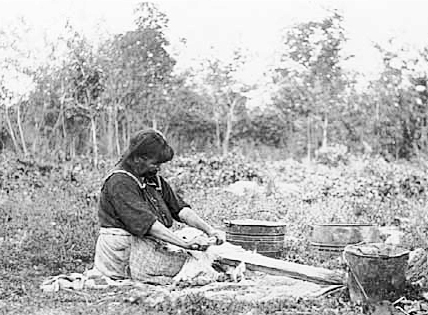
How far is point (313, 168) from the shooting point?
50.8 ft

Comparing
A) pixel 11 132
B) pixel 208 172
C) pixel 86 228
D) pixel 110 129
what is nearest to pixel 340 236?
pixel 86 228

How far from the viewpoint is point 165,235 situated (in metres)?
5.36

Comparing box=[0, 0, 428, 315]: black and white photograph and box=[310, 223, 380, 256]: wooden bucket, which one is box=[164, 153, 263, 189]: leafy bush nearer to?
box=[0, 0, 428, 315]: black and white photograph

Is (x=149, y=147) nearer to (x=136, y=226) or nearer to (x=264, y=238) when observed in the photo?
(x=136, y=226)

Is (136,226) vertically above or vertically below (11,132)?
below

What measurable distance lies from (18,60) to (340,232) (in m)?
8.91

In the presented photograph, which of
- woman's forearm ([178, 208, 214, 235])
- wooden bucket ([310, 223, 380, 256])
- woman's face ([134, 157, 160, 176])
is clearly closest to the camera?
woman's face ([134, 157, 160, 176])

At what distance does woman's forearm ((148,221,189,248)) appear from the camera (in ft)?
17.5

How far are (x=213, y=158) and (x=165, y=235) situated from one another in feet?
26.9

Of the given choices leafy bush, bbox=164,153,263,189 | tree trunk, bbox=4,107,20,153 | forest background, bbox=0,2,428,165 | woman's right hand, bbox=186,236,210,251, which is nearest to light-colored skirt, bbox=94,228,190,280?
woman's right hand, bbox=186,236,210,251

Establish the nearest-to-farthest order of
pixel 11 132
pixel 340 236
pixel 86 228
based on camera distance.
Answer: pixel 340 236 → pixel 86 228 → pixel 11 132

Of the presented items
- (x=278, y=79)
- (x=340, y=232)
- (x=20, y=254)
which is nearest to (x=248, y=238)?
(x=340, y=232)

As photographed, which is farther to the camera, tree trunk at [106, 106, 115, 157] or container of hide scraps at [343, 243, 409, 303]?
tree trunk at [106, 106, 115, 157]

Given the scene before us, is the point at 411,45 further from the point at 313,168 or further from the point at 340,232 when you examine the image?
the point at 340,232
